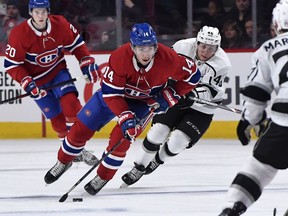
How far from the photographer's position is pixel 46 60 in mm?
7121

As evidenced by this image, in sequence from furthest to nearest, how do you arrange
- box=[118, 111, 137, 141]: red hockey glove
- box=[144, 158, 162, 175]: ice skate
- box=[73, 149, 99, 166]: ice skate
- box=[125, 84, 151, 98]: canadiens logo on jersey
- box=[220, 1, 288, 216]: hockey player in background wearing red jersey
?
box=[73, 149, 99, 166]: ice skate, box=[144, 158, 162, 175]: ice skate, box=[125, 84, 151, 98]: canadiens logo on jersey, box=[118, 111, 137, 141]: red hockey glove, box=[220, 1, 288, 216]: hockey player in background wearing red jersey

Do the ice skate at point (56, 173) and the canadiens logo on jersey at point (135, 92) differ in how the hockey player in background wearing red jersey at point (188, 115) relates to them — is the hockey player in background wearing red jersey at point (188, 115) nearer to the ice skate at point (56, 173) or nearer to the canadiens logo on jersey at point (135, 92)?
the ice skate at point (56, 173)

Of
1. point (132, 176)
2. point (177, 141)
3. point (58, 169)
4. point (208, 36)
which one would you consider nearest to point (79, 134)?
point (58, 169)

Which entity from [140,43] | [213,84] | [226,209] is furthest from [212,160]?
[226,209]

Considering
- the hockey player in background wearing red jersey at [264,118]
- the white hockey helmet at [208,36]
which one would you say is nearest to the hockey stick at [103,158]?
the white hockey helmet at [208,36]

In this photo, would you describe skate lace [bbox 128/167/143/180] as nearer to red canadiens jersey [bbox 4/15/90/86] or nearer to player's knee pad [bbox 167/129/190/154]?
player's knee pad [bbox 167/129/190/154]

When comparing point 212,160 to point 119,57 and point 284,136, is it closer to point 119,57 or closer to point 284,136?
point 119,57

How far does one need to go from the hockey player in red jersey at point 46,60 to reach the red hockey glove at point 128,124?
3.87ft

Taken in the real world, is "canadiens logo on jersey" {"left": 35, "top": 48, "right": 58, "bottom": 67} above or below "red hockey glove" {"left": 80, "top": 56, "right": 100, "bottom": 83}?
above

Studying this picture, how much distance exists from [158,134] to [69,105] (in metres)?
0.65

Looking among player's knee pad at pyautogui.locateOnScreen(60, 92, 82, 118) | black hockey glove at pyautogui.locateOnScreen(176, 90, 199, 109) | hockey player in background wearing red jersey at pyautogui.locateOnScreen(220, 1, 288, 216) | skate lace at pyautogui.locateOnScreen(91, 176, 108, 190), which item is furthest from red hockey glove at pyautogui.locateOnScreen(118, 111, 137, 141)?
hockey player in background wearing red jersey at pyautogui.locateOnScreen(220, 1, 288, 216)

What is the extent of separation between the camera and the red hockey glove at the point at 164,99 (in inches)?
243

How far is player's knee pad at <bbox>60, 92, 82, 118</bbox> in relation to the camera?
6953mm

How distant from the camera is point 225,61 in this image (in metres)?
6.91
